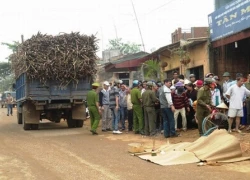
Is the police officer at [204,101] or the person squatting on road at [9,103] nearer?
the police officer at [204,101]

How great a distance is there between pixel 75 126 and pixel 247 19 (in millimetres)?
7540

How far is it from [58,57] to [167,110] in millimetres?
4762

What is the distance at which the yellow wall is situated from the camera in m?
17.0

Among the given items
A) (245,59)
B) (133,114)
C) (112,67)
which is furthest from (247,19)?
(112,67)

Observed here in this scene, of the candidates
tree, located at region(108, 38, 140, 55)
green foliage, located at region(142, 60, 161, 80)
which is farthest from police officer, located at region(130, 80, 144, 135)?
tree, located at region(108, 38, 140, 55)

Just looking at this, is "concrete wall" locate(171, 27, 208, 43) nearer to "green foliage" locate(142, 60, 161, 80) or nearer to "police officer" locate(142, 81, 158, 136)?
"green foliage" locate(142, 60, 161, 80)

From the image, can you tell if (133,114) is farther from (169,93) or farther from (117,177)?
(117,177)

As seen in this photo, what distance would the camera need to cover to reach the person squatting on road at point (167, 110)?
11.2 metres

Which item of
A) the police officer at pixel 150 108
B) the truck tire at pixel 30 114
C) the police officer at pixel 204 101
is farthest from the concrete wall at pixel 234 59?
the truck tire at pixel 30 114

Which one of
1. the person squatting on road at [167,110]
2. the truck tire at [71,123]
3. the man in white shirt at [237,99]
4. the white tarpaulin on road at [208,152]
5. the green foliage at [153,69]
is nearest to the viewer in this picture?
the white tarpaulin on road at [208,152]

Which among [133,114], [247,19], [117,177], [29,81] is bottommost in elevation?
[117,177]

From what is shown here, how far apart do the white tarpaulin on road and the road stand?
269 millimetres

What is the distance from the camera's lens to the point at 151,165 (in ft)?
24.6

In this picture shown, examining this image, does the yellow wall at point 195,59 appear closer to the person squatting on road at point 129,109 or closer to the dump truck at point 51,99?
the person squatting on road at point 129,109
